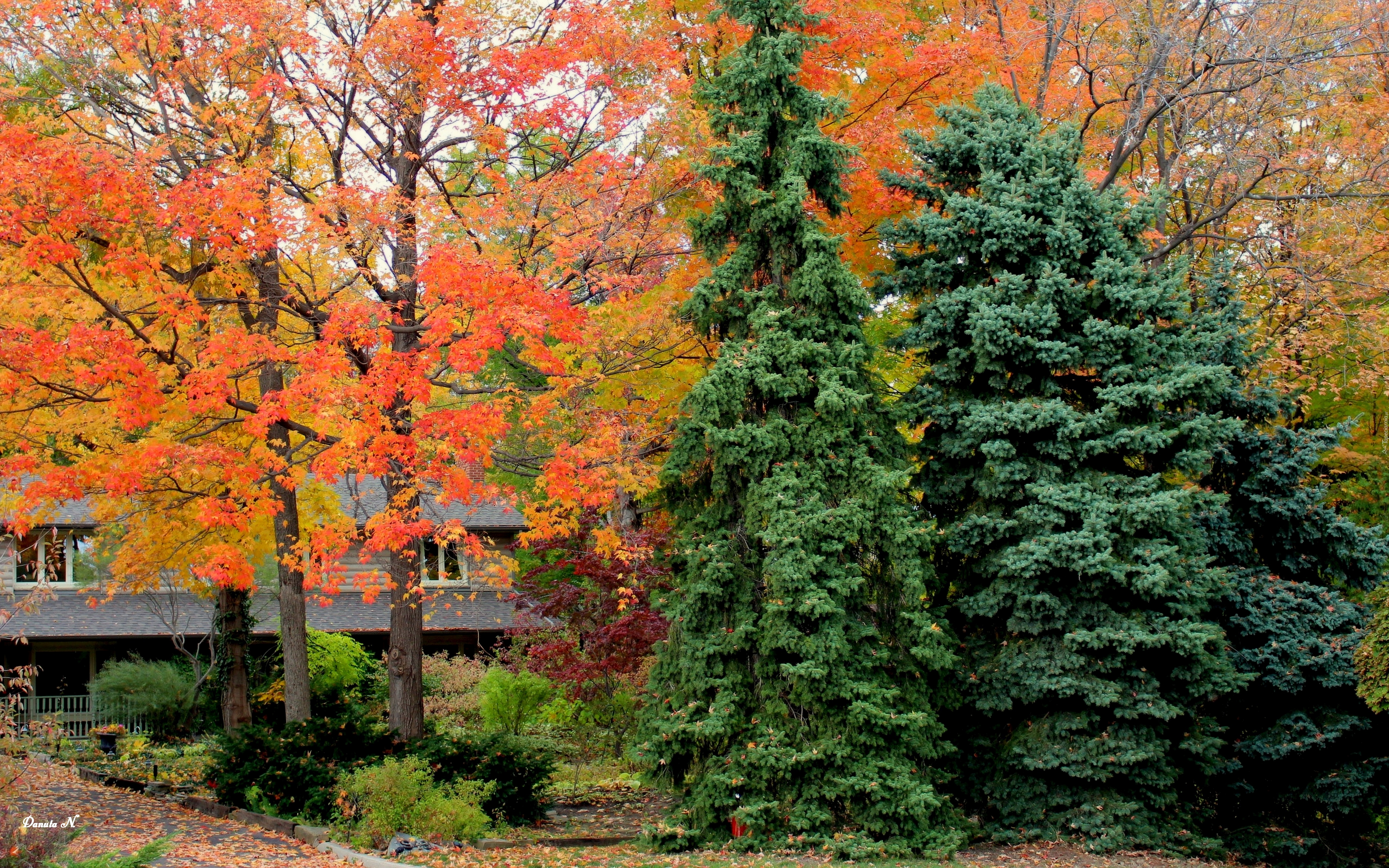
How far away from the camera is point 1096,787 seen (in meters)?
11.1

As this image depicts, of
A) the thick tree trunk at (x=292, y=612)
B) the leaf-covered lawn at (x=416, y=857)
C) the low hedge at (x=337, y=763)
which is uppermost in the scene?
the thick tree trunk at (x=292, y=612)

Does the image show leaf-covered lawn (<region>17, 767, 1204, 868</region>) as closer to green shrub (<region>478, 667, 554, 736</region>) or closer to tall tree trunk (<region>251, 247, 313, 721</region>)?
tall tree trunk (<region>251, 247, 313, 721</region>)

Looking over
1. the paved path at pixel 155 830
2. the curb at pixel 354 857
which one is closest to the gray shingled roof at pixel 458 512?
the paved path at pixel 155 830

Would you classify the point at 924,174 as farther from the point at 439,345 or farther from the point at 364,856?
the point at 364,856

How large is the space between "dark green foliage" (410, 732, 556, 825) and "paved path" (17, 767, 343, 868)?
185 cm

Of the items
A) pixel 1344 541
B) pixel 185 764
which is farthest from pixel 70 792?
pixel 1344 541

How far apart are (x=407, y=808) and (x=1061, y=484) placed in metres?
7.65

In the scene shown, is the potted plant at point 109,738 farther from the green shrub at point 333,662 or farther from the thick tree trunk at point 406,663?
the thick tree trunk at point 406,663

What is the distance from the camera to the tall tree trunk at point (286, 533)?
43.3 ft

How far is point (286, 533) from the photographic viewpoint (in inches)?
530

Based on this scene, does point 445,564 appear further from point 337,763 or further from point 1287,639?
point 1287,639

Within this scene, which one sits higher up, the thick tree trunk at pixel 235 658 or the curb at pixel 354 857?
the thick tree trunk at pixel 235 658

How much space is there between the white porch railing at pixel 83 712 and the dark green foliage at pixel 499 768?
10.1m

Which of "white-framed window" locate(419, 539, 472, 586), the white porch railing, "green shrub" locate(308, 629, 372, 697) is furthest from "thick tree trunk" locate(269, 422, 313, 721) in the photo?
"white-framed window" locate(419, 539, 472, 586)
